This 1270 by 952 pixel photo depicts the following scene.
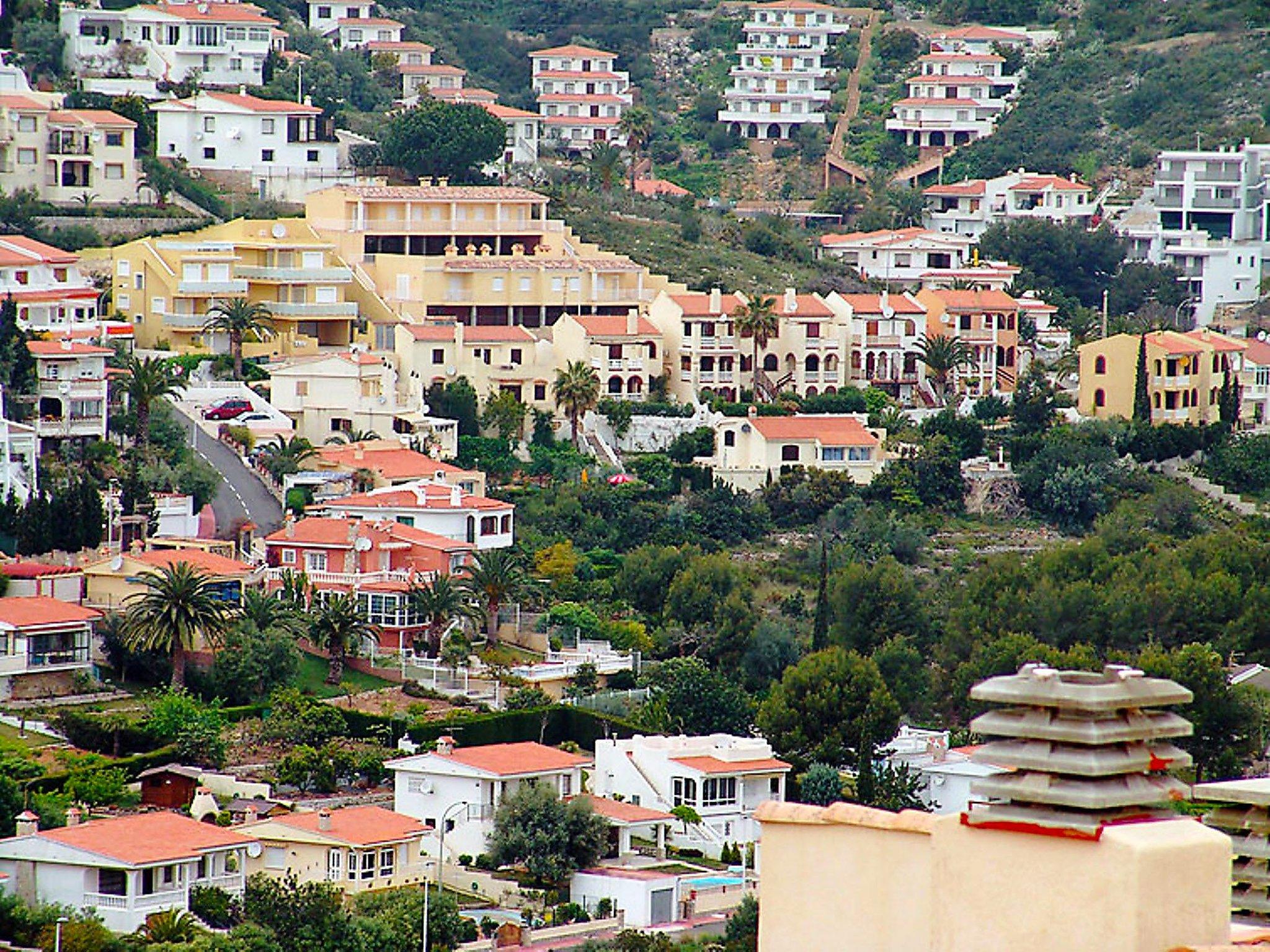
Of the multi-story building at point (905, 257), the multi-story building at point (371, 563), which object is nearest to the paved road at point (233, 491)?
the multi-story building at point (371, 563)

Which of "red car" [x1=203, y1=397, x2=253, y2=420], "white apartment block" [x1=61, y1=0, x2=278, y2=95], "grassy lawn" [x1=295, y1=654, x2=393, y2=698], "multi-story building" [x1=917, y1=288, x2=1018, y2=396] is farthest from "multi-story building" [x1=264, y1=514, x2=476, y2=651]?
"white apartment block" [x1=61, y1=0, x2=278, y2=95]

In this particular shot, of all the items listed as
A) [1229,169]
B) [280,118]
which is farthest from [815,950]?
[1229,169]

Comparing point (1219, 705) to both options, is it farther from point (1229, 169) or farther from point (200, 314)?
point (1229, 169)

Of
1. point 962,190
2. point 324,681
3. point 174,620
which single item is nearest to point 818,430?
point 324,681

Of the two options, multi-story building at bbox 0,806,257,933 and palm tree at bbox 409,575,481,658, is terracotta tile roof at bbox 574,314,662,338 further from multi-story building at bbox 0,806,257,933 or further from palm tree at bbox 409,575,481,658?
multi-story building at bbox 0,806,257,933

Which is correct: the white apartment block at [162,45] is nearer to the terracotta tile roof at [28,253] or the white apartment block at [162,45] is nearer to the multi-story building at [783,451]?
the terracotta tile roof at [28,253]

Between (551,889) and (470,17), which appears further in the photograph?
(470,17)
